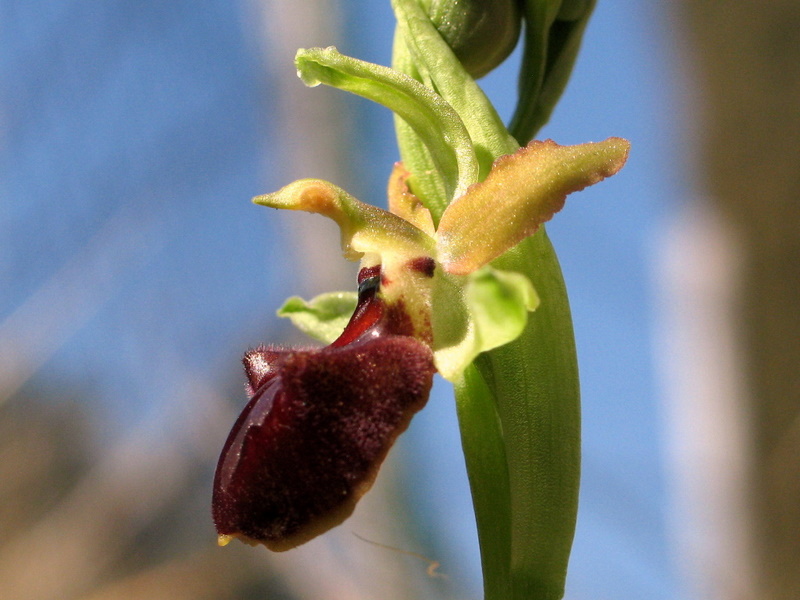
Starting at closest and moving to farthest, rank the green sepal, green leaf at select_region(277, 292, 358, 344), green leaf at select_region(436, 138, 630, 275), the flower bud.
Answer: the green sepal, green leaf at select_region(436, 138, 630, 275), the flower bud, green leaf at select_region(277, 292, 358, 344)

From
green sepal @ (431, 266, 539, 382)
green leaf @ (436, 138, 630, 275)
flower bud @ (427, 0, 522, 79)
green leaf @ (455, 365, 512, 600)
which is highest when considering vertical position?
flower bud @ (427, 0, 522, 79)

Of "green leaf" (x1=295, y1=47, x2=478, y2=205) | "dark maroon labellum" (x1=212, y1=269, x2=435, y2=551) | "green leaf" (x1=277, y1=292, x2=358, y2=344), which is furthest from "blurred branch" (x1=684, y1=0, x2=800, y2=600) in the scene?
"dark maroon labellum" (x1=212, y1=269, x2=435, y2=551)

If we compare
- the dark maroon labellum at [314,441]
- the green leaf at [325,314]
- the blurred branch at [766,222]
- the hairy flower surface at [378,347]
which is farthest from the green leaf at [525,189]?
the blurred branch at [766,222]

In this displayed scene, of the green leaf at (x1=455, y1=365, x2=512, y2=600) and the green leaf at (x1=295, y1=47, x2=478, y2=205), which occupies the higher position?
the green leaf at (x1=295, y1=47, x2=478, y2=205)

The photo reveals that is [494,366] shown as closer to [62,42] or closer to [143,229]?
[143,229]

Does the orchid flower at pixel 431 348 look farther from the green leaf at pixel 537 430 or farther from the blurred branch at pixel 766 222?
the blurred branch at pixel 766 222

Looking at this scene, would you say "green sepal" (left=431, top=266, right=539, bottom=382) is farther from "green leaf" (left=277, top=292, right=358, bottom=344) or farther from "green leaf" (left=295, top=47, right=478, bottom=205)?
"green leaf" (left=277, top=292, right=358, bottom=344)

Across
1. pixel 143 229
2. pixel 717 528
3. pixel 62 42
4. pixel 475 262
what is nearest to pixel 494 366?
pixel 475 262
